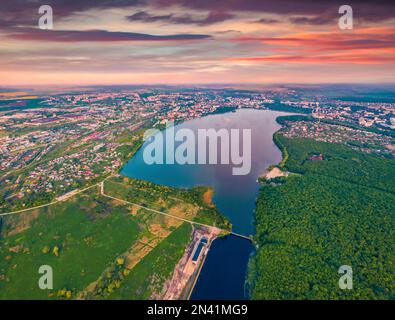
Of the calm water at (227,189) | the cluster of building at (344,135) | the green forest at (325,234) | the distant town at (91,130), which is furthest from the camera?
the cluster of building at (344,135)

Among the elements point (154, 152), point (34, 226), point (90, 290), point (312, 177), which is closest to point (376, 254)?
point (312, 177)

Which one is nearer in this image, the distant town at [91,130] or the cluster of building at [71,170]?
the cluster of building at [71,170]
